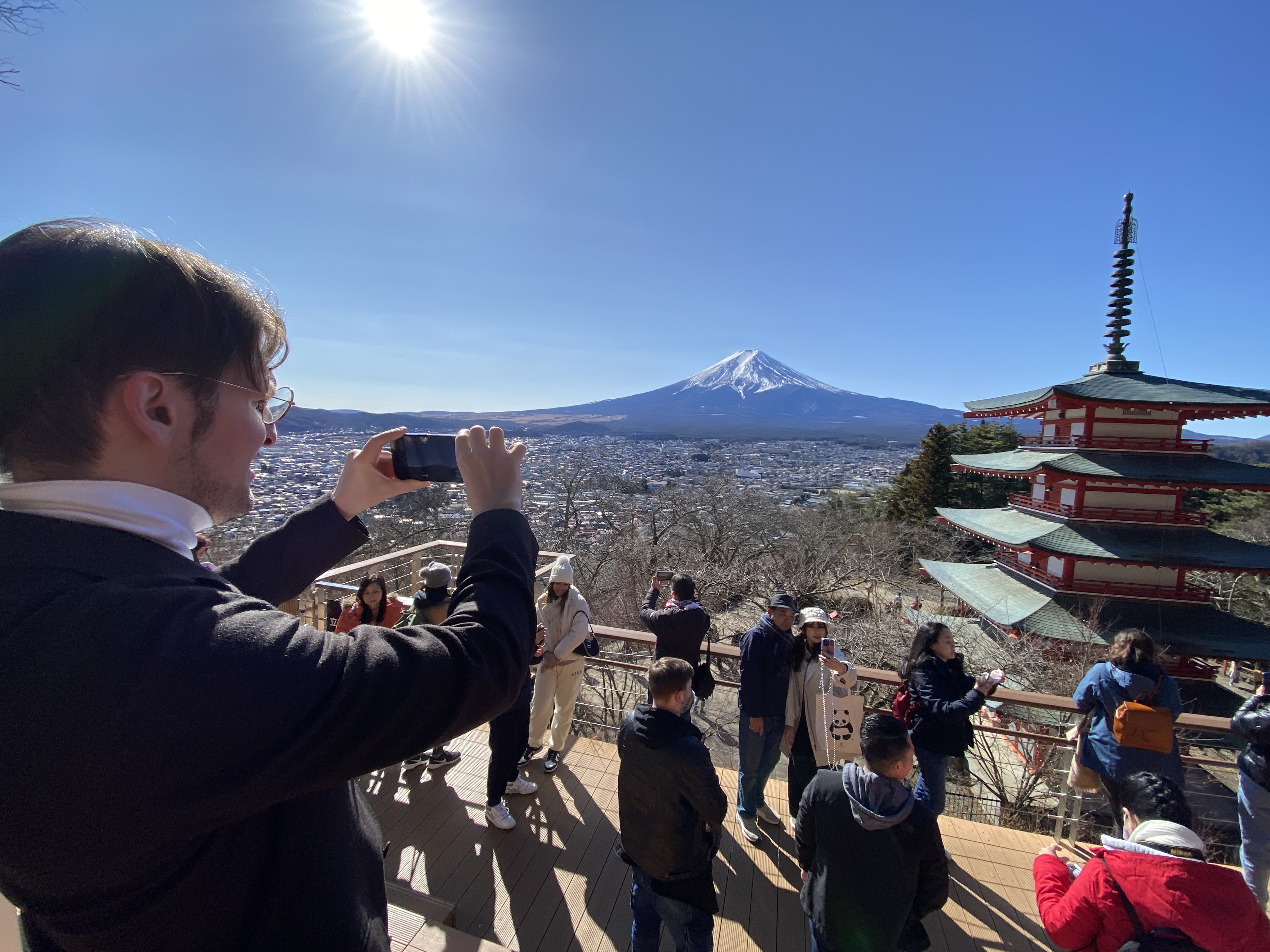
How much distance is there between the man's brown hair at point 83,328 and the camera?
25.9 inches

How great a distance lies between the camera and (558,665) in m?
3.95

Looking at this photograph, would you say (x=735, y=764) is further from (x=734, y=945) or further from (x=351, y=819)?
(x=351, y=819)

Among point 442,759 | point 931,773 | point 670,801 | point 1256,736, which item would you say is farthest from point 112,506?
point 1256,736

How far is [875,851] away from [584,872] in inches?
72.7

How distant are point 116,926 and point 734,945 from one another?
2976 mm

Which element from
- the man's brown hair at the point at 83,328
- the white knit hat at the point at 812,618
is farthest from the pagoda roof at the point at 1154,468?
the man's brown hair at the point at 83,328

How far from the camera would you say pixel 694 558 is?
18000 millimetres

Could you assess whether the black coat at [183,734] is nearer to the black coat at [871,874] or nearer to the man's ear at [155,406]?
the man's ear at [155,406]

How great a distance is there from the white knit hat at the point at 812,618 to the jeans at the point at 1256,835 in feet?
8.38

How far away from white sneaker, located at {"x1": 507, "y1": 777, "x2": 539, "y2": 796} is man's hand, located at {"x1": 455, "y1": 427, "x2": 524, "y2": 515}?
11.0 ft

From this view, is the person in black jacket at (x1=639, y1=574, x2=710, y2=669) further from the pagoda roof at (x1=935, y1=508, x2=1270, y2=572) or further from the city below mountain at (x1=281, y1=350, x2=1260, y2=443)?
the city below mountain at (x1=281, y1=350, x2=1260, y2=443)

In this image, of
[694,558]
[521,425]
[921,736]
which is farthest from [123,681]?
[521,425]

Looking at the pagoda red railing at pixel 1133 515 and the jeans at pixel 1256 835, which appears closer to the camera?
the jeans at pixel 1256 835

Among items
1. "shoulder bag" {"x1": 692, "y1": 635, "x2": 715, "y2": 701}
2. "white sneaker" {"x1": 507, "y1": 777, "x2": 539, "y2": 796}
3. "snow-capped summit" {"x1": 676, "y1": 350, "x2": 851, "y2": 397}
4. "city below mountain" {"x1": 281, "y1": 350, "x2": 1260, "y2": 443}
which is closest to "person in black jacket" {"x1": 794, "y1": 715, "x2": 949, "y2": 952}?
"shoulder bag" {"x1": 692, "y1": 635, "x2": 715, "y2": 701}
